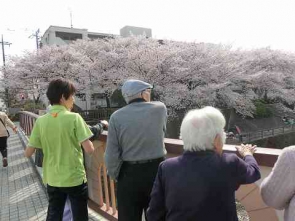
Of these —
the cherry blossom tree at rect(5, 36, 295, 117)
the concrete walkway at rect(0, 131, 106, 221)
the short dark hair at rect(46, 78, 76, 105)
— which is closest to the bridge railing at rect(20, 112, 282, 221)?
the concrete walkway at rect(0, 131, 106, 221)

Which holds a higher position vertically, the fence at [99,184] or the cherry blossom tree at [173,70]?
the cherry blossom tree at [173,70]

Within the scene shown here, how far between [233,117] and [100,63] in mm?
11450

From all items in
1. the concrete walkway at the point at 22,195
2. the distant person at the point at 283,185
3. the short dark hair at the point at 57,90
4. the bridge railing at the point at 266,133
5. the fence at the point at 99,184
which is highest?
the short dark hair at the point at 57,90

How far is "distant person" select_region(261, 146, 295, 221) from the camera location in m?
1.18

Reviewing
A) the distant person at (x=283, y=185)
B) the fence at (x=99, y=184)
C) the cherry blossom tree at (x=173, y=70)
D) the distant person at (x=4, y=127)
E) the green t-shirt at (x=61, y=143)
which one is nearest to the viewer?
the distant person at (x=283, y=185)

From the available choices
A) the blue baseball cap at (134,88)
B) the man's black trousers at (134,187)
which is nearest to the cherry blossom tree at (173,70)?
the blue baseball cap at (134,88)

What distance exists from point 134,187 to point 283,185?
3.23 ft

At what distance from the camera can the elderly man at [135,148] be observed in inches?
74.8

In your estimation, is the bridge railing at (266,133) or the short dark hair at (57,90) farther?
the bridge railing at (266,133)

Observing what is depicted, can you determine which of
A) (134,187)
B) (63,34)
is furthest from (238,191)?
(63,34)

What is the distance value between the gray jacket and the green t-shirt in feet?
1.00

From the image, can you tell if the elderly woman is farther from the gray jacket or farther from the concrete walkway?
the concrete walkway

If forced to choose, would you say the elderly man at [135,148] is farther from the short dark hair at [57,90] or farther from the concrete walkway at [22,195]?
the concrete walkway at [22,195]

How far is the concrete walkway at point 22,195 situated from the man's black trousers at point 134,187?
129 centimetres
